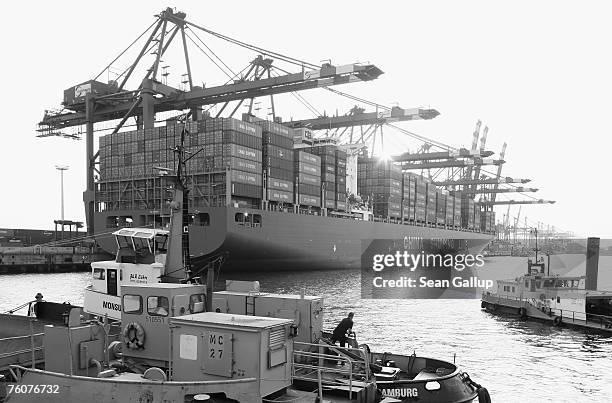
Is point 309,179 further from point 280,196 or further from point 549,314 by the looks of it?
point 549,314

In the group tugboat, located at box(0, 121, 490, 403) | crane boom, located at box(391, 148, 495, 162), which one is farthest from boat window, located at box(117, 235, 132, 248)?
crane boom, located at box(391, 148, 495, 162)

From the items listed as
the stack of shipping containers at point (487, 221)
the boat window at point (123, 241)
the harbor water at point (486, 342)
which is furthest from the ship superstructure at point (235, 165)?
the stack of shipping containers at point (487, 221)

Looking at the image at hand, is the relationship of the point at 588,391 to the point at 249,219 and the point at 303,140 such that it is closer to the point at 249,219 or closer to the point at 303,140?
the point at 249,219

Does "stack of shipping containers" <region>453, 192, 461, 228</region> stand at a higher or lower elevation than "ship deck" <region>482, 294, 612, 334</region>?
higher

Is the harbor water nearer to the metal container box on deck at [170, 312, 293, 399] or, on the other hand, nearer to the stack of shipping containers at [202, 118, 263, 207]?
the metal container box on deck at [170, 312, 293, 399]

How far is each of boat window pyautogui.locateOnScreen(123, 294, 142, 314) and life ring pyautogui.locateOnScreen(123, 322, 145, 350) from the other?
0.32 metres

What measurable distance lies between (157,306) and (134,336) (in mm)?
956

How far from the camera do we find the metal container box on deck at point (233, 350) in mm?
10453

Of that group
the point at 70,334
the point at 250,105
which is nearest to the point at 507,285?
the point at 70,334

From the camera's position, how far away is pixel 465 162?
11112cm

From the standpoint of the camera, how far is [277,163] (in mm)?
70938

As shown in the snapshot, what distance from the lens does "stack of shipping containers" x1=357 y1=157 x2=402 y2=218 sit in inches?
4080

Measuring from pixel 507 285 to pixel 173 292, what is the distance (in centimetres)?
3344

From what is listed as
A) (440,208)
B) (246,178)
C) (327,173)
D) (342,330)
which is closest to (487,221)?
(440,208)
